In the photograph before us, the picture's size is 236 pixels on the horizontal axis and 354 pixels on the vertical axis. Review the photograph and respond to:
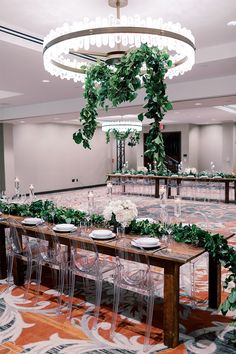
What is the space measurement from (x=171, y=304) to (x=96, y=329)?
2.73ft

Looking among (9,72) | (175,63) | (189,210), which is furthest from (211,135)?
(175,63)

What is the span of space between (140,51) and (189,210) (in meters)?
6.89

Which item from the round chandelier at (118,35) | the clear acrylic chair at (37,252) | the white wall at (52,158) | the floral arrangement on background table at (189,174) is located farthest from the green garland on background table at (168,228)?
the white wall at (52,158)

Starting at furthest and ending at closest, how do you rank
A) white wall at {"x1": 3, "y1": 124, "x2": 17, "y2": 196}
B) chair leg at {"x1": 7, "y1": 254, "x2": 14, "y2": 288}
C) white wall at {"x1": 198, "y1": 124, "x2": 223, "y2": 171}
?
white wall at {"x1": 198, "y1": 124, "x2": 223, "y2": 171}, white wall at {"x1": 3, "y1": 124, "x2": 17, "y2": 196}, chair leg at {"x1": 7, "y1": 254, "x2": 14, "y2": 288}

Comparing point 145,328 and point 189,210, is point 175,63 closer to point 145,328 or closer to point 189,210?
point 145,328

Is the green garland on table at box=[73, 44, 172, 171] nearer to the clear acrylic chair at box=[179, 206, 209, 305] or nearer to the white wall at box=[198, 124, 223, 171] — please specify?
the clear acrylic chair at box=[179, 206, 209, 305]

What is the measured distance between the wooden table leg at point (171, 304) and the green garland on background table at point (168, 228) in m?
0.40

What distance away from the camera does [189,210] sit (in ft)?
30.2

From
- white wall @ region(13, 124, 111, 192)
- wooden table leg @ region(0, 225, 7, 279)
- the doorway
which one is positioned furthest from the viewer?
the doorway

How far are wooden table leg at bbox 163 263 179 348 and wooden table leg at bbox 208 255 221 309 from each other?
841 millimetres

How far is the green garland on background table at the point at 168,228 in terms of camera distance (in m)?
2.94

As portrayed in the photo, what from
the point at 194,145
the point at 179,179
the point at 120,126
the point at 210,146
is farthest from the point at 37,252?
the point at 210,146

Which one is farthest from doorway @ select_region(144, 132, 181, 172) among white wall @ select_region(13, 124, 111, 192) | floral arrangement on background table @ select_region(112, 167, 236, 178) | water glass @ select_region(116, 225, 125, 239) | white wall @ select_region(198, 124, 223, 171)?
water glass @ select_region(116, 225, 125, 239)

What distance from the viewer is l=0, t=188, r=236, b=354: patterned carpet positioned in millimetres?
2920
